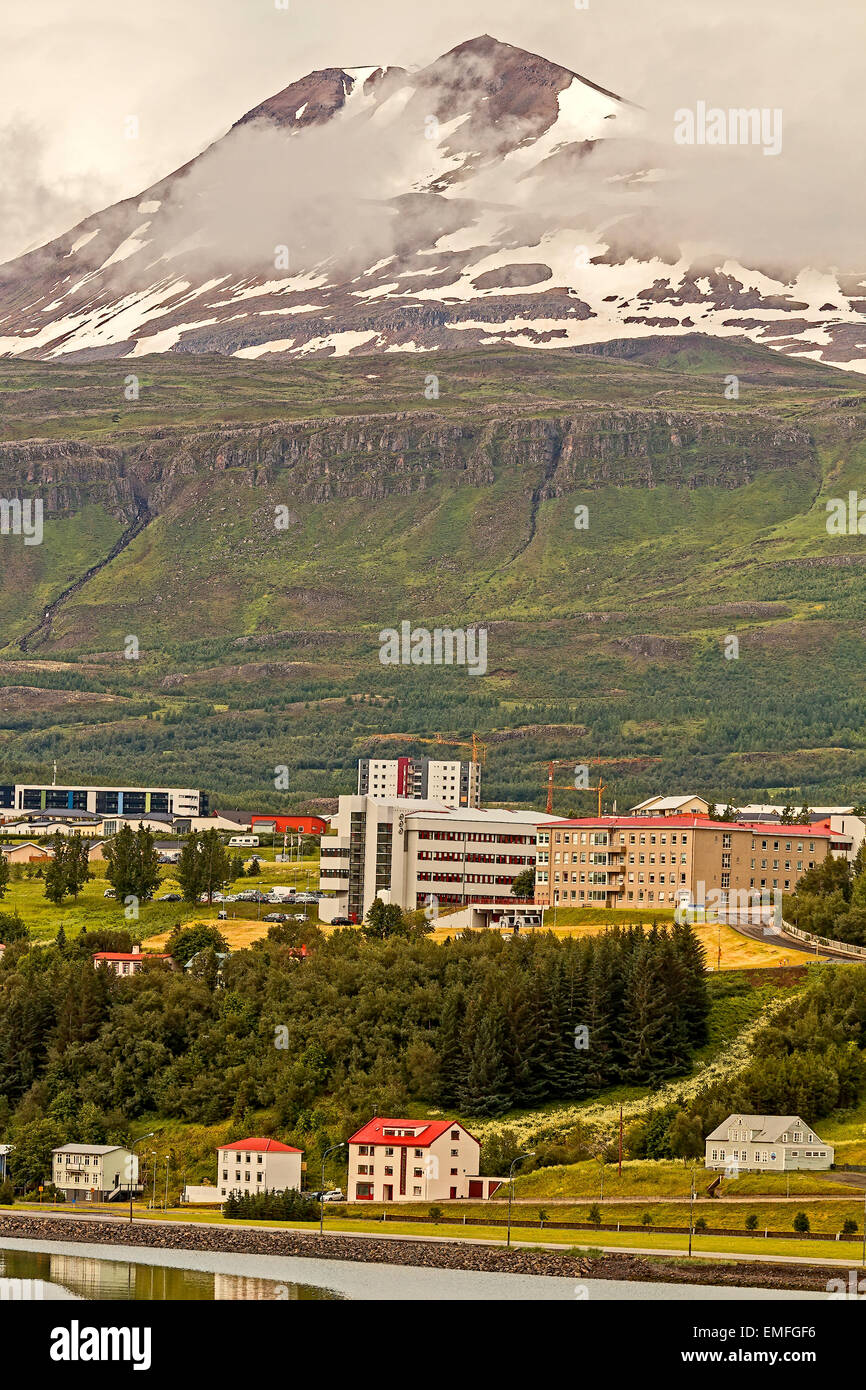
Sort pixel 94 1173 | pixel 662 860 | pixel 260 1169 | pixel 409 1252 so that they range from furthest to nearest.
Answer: pixel 662 860
pixel 94 1173
pixel 260 1169
pixel 409 1252

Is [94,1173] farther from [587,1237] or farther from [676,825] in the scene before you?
[676,825]

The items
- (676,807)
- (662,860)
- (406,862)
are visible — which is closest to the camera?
(662,860)

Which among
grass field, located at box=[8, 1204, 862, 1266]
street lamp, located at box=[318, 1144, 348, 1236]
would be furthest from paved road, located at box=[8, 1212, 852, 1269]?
street lamp, located at box=[318, 1144, 348, 1236]

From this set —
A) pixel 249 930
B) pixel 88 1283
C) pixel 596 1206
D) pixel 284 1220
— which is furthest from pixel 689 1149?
pixel 249 930

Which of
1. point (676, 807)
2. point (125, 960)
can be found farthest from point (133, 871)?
point (676, 807)

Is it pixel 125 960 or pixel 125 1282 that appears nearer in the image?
pixel 125 1282

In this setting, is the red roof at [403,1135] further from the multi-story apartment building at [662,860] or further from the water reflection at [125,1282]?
the multi-story apartment building at [662,860]

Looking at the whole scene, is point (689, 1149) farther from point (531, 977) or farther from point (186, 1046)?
point (186, 1046)

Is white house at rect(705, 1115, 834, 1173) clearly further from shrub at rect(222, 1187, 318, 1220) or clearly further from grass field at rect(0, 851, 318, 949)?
grass field at rect(0, 851, 318, 949)
